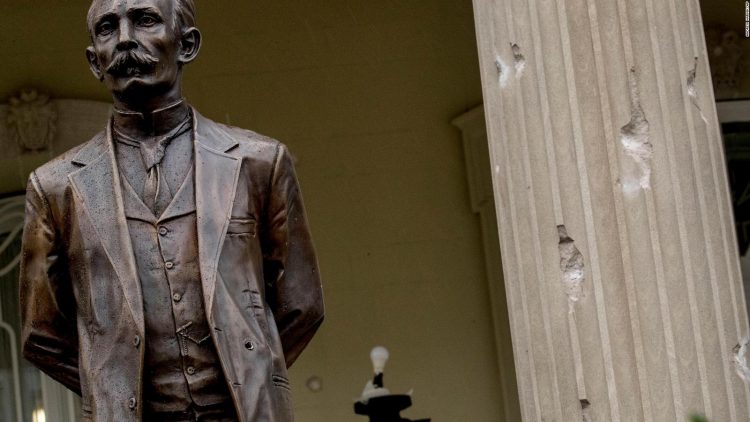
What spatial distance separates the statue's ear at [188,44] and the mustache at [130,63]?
0.45 ft

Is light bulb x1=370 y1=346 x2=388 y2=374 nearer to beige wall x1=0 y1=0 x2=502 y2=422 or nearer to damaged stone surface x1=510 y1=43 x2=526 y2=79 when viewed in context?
beige wall x1=0 y1=0 x2=502 y2=422

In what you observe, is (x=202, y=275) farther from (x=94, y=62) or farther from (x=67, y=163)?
(x=94, y=62)

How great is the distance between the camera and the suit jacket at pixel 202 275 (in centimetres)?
490

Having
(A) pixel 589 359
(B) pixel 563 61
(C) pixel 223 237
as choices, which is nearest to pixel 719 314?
(A) pixel 589 359

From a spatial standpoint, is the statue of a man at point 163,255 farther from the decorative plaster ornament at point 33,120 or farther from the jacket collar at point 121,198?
the decorative plaster ornament at point 33,120

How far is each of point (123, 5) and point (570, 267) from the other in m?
2.23

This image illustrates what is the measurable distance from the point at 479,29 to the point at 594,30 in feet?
1.78

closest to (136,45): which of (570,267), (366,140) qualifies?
(570,267)

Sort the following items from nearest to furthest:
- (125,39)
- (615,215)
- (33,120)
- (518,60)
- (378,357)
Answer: (125,39), (615,215), (518,60), (378,357), (33,120)

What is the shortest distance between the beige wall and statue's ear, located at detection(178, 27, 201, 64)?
6583mm

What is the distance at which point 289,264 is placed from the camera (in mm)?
5234

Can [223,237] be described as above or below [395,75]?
below

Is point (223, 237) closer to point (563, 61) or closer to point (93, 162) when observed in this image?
point (93, 162)

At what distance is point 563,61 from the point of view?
689 centimetres
